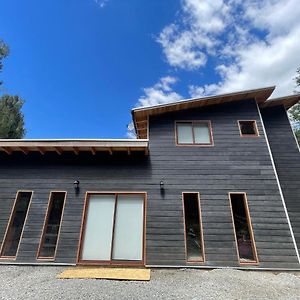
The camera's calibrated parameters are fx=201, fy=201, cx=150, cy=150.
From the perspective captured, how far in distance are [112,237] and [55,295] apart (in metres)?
2.15

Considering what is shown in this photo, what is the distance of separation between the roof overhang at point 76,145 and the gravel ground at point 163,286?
3.13 m

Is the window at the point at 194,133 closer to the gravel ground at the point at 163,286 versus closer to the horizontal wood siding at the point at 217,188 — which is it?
the horizontal wood siding at the point at 217,188

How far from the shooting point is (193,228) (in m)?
5.52

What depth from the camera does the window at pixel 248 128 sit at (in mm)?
6698

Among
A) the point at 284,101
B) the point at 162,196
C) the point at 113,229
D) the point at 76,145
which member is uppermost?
the point at 284,101

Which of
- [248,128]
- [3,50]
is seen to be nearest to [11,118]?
[3,50]

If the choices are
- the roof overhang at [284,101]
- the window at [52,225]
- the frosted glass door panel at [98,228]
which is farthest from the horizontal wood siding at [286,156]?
the window at [52,225]

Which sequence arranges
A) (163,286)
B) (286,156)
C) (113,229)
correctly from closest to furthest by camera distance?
1. (163,286)
2. (113,229)
3. (286,156)

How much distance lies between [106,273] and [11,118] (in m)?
16.0

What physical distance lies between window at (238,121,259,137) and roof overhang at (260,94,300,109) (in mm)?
1214

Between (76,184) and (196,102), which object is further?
(196,102)

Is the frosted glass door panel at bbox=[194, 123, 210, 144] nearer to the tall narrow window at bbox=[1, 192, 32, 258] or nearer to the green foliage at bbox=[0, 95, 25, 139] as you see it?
the tall narrow window at bbox=[1, 192, 32, 258]

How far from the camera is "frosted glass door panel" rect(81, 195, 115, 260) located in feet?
17.1

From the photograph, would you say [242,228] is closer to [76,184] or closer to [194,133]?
[194,133]
